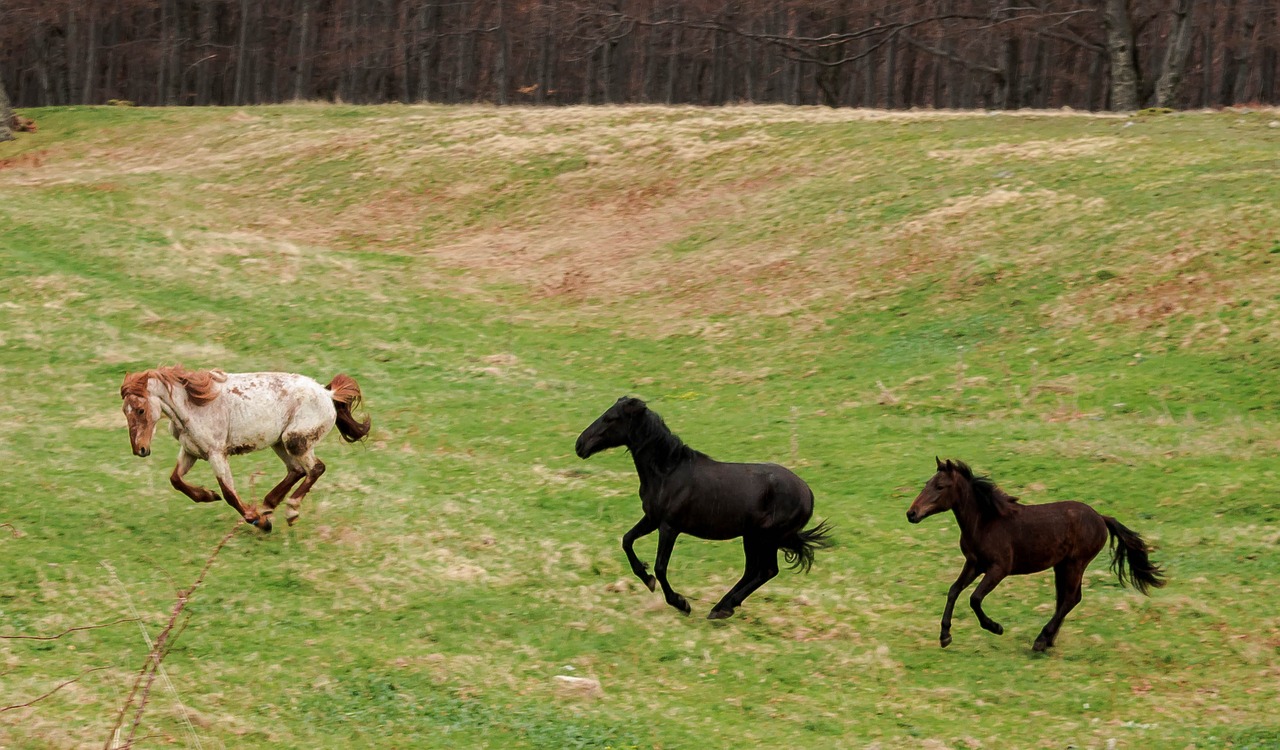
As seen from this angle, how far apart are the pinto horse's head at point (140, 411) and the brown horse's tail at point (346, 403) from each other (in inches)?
75.5

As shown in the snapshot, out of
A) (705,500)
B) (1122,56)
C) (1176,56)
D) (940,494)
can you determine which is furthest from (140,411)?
(1176,56)

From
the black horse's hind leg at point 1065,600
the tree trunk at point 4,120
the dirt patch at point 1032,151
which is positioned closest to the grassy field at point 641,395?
the dirt patch at point 1032,151

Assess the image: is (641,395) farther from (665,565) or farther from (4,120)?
(4,120)

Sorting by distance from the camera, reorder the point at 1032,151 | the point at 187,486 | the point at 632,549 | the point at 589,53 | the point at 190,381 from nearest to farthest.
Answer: the point at 632,549
the point at 190,381
the point at 187,486
the point at 1032,151
the point at 589,53

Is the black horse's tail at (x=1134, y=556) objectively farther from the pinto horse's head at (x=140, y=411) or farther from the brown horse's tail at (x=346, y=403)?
the pinto horse's head at (x=140, y=411)

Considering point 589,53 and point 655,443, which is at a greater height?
point 589,53

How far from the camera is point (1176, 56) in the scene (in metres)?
35.2

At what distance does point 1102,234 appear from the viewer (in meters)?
24.2

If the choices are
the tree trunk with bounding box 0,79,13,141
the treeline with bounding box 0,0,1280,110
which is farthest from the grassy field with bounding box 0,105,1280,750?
the treeline with bounding box 0,0,1280,110

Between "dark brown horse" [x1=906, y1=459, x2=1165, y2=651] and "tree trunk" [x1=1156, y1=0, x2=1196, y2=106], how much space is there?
26944 mm

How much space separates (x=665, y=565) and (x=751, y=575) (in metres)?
0.80

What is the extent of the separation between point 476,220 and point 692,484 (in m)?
20.3

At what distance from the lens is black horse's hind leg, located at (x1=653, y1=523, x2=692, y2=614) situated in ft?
39.0

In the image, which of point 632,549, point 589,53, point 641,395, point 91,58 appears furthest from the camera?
point 91,58
